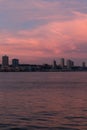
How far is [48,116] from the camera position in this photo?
28375 millimetres

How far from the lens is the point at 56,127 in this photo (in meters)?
23.7

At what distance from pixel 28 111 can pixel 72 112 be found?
3.61 m

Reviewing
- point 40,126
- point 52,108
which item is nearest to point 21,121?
point 40,126

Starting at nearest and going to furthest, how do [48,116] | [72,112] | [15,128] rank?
[15,128] → [48,116] → [72,112]

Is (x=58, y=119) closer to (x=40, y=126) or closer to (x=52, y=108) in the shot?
(x=40, y=126)

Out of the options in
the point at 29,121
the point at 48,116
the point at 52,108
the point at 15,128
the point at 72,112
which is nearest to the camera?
the point at 15,128

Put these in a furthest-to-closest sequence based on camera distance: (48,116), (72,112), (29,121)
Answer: (72,112), (48,116), (29,121)

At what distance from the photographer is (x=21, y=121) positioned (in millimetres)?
26266

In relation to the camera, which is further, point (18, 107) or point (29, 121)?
A: point (18, 107)

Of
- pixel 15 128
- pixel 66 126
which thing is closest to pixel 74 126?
pixel 66 126

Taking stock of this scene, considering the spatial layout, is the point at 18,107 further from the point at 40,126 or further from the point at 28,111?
the point at 40,126

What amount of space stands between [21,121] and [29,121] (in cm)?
55

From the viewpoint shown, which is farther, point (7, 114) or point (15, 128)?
point (7, 114)

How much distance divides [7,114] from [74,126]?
23.8 feet
